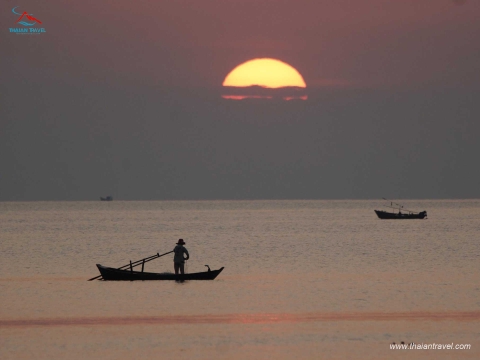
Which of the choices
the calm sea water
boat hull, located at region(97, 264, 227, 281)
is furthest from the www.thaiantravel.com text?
boat hull, located at region(97, 264, 227, 281)

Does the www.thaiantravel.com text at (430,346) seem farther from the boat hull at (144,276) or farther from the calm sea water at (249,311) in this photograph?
the boat hull at (144,276)

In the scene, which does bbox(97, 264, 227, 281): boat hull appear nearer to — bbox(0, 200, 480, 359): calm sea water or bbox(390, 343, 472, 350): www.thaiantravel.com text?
bbox(0, 200, 480, 359): calm sea water

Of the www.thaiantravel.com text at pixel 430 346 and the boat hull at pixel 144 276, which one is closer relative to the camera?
the www.thaiantravel.com text at pixel 430 346

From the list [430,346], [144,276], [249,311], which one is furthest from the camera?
[144,276]

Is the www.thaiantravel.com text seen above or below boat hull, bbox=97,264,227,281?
below

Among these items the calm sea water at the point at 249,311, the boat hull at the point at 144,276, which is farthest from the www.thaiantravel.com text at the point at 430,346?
the boat hull at the point at 144,276

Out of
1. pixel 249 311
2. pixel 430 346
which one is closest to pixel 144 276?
pixel 249 311

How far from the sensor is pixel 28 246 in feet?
275

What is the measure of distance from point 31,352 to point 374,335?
1115cm

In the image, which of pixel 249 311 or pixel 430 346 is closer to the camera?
pixel 430 346

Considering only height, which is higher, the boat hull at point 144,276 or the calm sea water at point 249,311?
the boat hull at point 144,276

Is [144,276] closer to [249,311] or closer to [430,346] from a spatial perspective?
[249,311]

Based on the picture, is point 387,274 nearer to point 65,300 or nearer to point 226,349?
point 65,300

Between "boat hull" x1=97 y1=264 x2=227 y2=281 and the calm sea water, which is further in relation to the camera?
"boat hull" x1=97 y1=264 x2=227 y2=281
